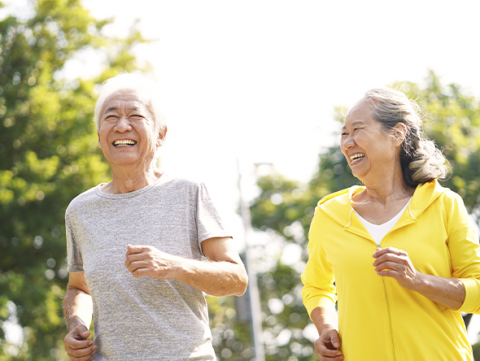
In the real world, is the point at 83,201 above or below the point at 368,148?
below

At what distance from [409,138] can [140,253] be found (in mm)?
1493

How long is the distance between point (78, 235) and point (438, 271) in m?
1.81

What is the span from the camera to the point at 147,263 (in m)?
2.23

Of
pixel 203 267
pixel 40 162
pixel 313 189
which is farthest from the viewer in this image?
pixel 313 189

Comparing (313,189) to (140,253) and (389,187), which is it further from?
(140,253)

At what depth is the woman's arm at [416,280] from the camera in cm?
226

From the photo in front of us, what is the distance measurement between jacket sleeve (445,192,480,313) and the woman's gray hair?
0.28 m

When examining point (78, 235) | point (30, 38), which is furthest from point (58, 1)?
point (78, 235)

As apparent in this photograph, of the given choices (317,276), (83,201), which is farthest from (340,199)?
(83,201)

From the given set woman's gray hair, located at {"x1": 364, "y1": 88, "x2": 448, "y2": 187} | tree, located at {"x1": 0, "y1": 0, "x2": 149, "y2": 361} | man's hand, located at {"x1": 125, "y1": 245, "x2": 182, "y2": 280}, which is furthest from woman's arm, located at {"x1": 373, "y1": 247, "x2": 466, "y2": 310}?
tree, located at {"x1": 0, "y1": 0, "x2": 149, "y2": 361}

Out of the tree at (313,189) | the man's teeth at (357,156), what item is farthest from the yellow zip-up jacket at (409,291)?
the tree at (313,189)

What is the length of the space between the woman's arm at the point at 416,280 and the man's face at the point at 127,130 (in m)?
1.30

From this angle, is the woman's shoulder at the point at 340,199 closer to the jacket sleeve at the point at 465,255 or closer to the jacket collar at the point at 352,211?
the jacket collar at the point at 352,211

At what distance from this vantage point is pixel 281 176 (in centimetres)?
2664
